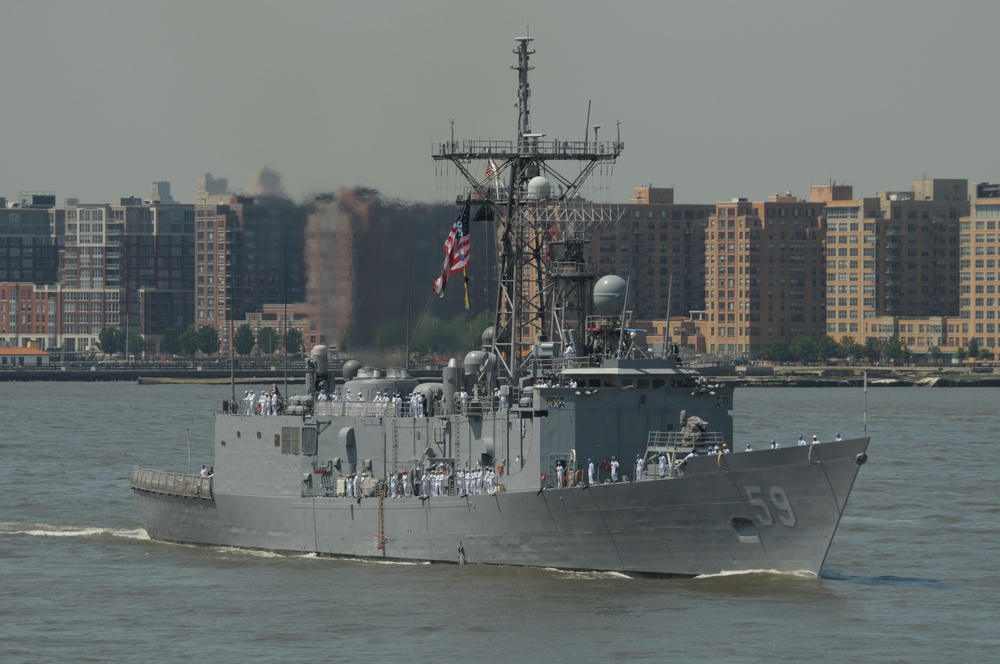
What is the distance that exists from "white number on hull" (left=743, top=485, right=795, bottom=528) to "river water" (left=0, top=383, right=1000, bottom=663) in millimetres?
1339

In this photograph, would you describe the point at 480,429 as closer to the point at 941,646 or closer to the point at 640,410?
the point at 640,410

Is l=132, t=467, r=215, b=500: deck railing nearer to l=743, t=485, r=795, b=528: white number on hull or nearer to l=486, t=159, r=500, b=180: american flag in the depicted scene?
l=486, t=159, r=500, b=180: american flag

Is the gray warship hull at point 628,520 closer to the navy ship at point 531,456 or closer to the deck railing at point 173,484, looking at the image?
the navy ship at point 531,456

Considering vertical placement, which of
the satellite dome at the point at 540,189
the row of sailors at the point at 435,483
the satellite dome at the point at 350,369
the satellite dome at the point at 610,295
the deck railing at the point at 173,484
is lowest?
the deck railing at the point at 173,484

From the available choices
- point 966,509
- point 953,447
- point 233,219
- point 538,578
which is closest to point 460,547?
point 538,578

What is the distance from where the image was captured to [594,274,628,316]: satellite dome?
43.1m

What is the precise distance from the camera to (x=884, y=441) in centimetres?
9644

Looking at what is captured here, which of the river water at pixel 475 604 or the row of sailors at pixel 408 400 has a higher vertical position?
the row of sailors at pixel 408 400

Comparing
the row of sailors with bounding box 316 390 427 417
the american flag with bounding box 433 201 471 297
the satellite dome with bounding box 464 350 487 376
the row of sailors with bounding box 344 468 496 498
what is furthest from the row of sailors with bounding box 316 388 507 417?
the american flag with bounding box 433 201 471 297

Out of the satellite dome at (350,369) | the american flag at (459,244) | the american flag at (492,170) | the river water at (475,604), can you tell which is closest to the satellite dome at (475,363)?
the american flag at (459,244)

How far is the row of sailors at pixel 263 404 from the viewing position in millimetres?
49906

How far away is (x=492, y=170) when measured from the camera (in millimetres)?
46938

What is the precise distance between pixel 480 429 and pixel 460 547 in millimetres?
3210

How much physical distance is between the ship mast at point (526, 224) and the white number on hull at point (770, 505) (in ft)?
27.2
